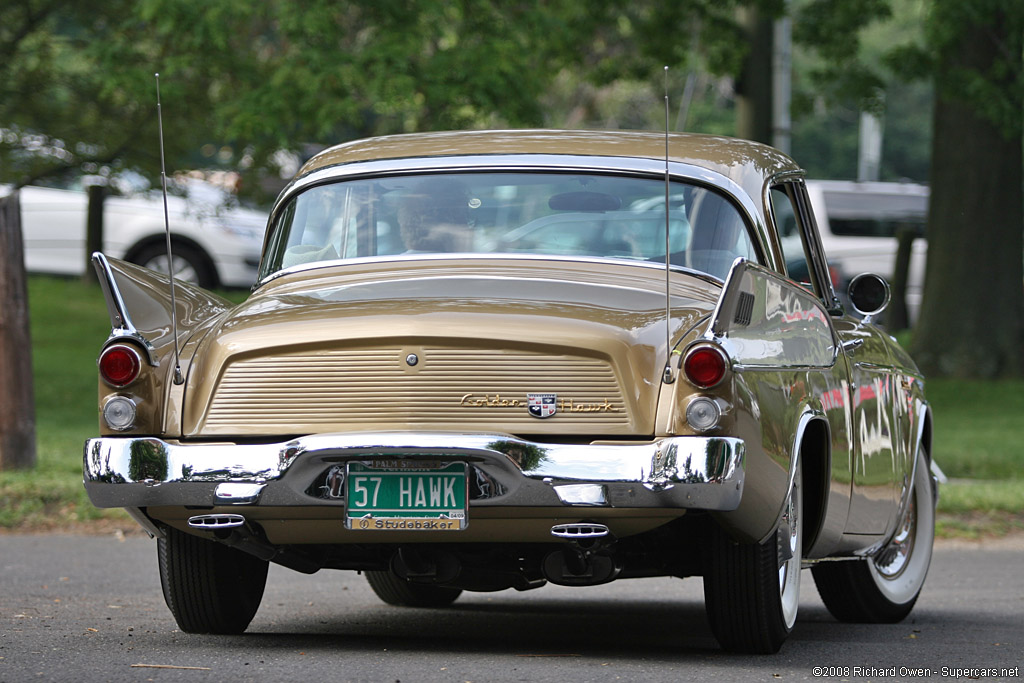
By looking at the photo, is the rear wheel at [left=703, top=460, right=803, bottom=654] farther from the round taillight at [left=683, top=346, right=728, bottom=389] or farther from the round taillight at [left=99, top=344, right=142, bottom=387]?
the round taillight at [left=99, top=344, right=142, bottom=387]

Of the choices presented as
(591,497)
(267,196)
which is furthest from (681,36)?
(591,497)

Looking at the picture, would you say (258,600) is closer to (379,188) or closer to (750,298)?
(379,188)

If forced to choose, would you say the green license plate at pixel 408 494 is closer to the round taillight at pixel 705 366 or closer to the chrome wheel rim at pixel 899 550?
the round taillight at pixel 705 366

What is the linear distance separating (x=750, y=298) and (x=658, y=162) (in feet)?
3.53

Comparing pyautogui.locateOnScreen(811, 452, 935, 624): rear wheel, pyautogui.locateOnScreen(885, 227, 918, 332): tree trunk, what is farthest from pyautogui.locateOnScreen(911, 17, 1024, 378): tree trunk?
pyautogui.locateOnScreen(811, 452, 935, 624): rear wheel

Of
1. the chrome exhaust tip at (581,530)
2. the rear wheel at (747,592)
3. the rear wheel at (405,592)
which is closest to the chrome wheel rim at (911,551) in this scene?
the rear wheel at (747,592)

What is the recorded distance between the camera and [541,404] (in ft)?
16.7

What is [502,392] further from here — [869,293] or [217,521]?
[869,293]

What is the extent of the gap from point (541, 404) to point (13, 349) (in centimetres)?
700

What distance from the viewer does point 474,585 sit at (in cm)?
591

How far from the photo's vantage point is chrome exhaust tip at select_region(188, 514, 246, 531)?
5.27 metres

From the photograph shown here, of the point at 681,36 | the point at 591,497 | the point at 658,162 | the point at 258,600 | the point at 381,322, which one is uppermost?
the point at 681,36

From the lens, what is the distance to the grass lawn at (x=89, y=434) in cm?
1068

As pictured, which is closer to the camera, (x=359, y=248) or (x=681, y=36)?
(x=359, y=248)
